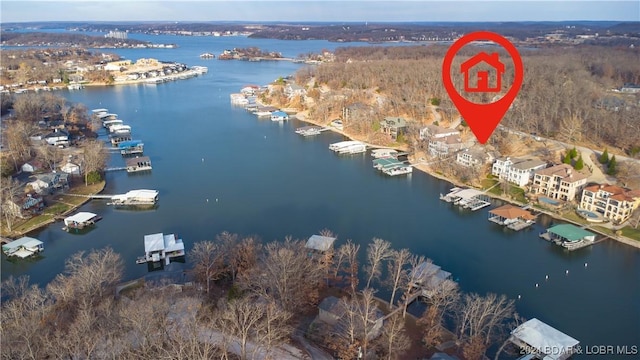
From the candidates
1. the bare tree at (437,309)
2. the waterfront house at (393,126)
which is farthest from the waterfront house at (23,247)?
the waterfront house at (393,126)

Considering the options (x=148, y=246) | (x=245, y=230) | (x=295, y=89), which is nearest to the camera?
(x=148, y=246)

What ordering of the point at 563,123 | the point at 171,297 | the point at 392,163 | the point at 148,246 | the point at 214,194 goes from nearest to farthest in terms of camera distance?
1. the point at 171,297
2. the point at 148,246
3. the point at 214,194
4. the point at 392,163
5. the point at 563,123

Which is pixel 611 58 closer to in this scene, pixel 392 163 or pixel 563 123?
pixel 563 123

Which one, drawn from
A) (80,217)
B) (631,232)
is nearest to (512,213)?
(631,232)

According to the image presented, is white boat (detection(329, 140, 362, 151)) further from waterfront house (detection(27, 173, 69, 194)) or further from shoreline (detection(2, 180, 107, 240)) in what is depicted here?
waterfront house (detection(27, 173, 69, 194))

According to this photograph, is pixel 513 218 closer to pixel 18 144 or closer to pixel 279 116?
pixel 279 116

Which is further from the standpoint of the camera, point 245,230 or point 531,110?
point 531,110

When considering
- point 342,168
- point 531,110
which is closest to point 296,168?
point 342,168
